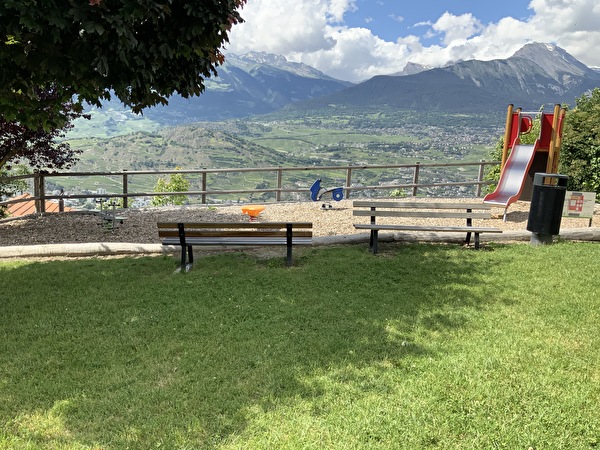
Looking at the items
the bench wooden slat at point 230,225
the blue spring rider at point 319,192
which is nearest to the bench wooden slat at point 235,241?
the bench wooden slat at point 230,225

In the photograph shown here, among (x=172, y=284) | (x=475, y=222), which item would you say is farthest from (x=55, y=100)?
(x=475, y=222)

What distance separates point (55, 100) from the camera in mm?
6098

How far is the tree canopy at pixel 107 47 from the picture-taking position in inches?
163

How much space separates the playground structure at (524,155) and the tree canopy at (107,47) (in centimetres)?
779

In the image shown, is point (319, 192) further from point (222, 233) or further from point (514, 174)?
point (222, 233)

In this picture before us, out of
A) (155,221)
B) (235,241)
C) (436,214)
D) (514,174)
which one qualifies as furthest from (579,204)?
(155,221)

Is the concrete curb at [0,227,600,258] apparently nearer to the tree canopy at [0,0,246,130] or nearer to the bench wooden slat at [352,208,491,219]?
the bench wooden slat at [352,208,491,219]

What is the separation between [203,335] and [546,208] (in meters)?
5.79

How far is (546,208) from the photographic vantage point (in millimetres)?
6961

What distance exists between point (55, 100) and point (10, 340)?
138 inches

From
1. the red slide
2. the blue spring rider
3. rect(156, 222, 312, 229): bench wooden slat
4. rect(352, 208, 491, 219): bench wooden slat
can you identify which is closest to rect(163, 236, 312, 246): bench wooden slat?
rect(156, 222, 312, 229): bench wooden slat

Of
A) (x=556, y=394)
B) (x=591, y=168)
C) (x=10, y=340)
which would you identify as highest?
(x=591, y=168)

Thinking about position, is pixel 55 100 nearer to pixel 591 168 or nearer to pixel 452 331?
pixel 452 331

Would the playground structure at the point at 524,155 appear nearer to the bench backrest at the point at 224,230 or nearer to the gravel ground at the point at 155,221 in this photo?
the gravel ground at the point at 155,221
